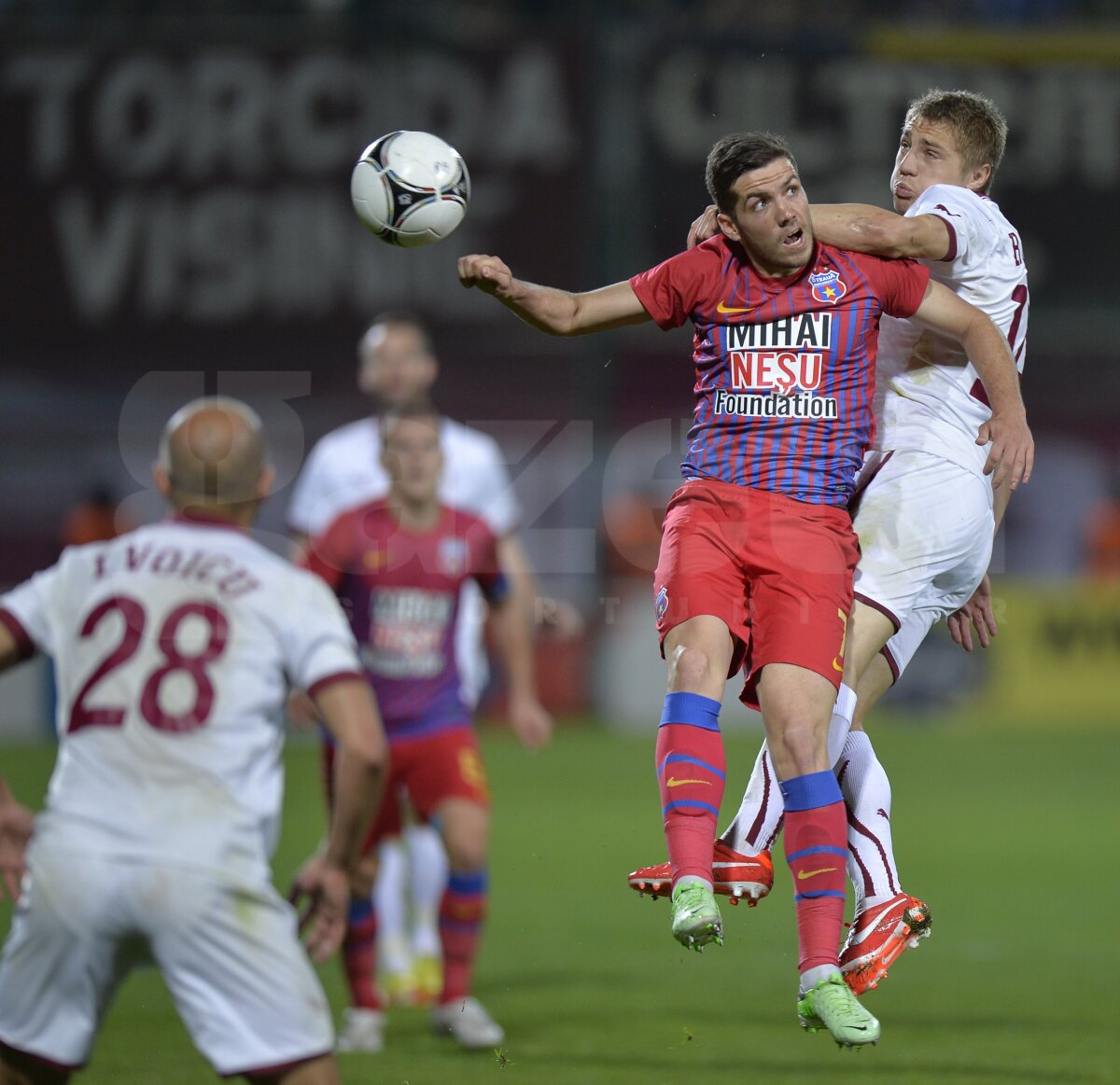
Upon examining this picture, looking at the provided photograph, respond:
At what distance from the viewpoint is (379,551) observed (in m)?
7.73

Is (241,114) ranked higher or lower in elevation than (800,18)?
lower

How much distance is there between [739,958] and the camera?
9.77 meters

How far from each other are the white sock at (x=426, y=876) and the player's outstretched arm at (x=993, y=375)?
4024 mm

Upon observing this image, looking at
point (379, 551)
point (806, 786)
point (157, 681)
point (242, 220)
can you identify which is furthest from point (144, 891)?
point (242, 220)

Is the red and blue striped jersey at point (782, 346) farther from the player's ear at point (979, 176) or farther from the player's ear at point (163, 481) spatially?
the player's ear at point (163, 481)

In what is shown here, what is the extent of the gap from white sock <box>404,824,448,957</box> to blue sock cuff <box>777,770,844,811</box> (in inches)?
141

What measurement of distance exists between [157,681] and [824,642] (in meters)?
1.87

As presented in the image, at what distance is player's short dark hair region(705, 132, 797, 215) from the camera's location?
5.02 meters

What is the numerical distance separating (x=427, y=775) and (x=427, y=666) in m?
0.45

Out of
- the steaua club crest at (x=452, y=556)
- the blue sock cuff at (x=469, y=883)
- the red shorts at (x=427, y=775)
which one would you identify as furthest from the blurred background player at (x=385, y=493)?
the blue sock cuff at (x=469, y=883)

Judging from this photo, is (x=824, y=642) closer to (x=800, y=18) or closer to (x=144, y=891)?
(x=144, y=891)

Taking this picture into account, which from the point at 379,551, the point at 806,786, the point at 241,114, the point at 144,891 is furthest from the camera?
the point at 241,114

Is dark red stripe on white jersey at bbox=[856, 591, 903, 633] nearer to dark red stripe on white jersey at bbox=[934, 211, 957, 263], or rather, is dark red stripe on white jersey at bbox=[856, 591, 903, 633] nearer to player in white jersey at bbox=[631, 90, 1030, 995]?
player in white jersey at bbox=[631, 90, 1030, 995]

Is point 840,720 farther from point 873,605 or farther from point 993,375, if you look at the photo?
point 993,375
